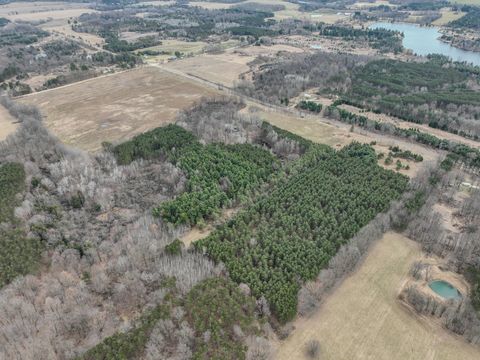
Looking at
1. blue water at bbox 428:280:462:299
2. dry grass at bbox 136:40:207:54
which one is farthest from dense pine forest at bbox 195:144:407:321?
dry grass at bbox 136:40:207:54

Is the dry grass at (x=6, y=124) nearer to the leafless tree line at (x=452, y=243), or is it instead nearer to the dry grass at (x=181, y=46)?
the dry grass at (x=181, y=46)

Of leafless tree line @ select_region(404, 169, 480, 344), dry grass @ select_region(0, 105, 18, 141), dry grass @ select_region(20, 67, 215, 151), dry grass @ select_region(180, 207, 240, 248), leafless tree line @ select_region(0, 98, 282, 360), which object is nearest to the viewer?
leafless tree line @ select_region(0, 98, 282, 360)

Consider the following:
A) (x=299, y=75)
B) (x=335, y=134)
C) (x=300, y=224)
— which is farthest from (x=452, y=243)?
(x=299, y=75)

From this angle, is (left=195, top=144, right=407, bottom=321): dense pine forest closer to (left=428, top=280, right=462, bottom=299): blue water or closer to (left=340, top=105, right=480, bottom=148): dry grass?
(left=428, top=280, right=462, bottom=299): blue water

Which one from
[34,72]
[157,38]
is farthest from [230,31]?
[34,72]

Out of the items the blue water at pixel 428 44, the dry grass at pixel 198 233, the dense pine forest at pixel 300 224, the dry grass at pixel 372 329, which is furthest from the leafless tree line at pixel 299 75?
the dry grass at pixel 372 329

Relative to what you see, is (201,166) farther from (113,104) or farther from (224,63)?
(224,63)
